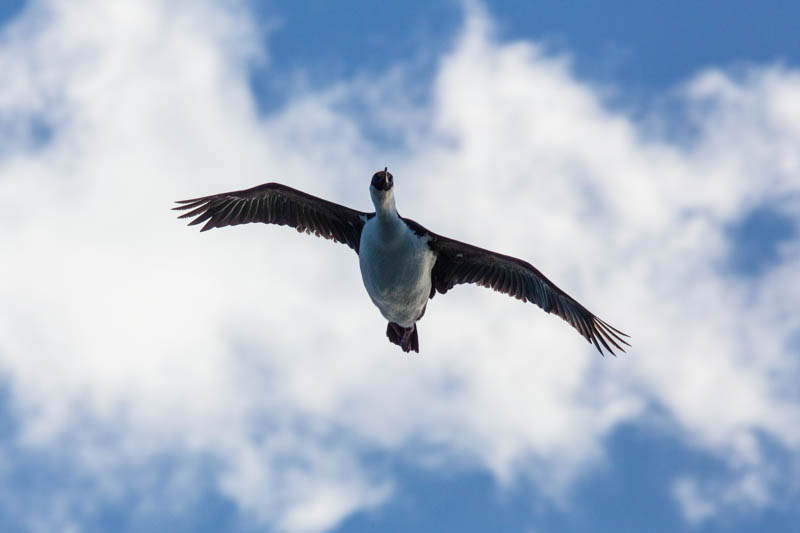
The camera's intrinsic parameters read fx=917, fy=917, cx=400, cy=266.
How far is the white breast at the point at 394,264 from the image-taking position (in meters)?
15.6

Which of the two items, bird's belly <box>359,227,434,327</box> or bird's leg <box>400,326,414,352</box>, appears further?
bird's leg <box>400,326,414,352</box>

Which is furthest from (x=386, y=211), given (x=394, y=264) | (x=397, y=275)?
(x=397, y=275)

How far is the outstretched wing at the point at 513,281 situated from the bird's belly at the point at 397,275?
2.23 feet

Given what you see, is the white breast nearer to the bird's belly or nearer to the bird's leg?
the bird's belly

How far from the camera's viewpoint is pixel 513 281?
17859 millimetres

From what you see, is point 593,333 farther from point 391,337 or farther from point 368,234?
point 368,234

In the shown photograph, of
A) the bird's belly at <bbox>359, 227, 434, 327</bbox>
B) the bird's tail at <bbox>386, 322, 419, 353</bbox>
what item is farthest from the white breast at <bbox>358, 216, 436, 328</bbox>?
the bird's tail at <bbox>386, 322, 419, 353</bbox>

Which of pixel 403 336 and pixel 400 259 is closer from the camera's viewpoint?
pixel 400 259

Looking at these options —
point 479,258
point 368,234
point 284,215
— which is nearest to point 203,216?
point 284,215

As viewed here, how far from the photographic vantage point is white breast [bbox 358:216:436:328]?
51.3 feet

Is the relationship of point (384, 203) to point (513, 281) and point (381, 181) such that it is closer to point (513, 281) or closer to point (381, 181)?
point (381, 181)

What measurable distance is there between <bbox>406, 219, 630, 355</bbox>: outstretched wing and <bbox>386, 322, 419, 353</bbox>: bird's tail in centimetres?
83

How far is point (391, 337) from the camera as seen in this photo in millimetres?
17562

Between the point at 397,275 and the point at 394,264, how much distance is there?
Answer: 218 millimetres
